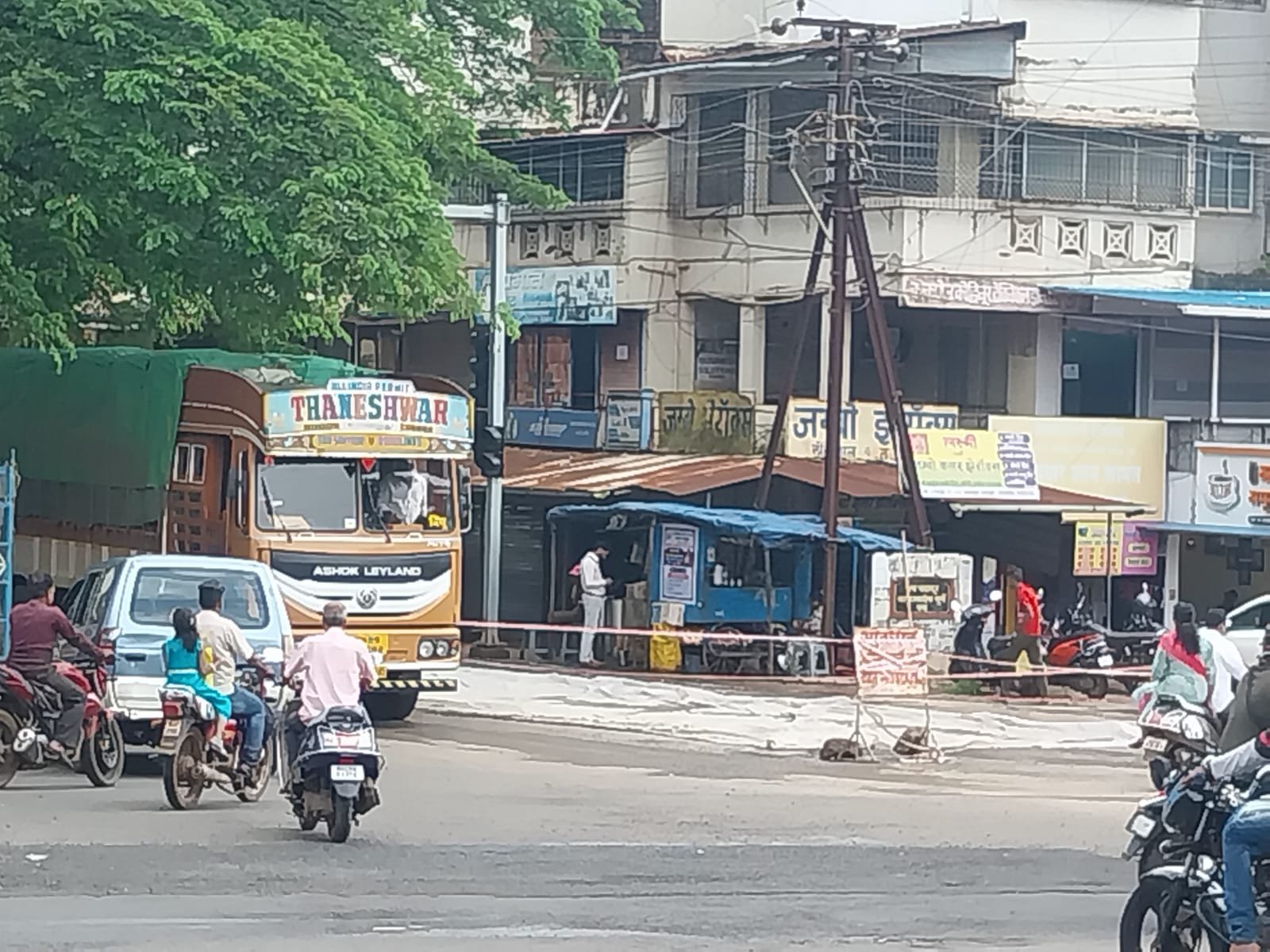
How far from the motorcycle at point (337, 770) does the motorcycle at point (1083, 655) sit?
14.6 m

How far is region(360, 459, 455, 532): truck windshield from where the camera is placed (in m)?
21.3

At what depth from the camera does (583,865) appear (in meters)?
12.8

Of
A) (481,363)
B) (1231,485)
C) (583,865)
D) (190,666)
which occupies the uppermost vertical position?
(481,363)

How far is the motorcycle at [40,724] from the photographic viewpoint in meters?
16.1

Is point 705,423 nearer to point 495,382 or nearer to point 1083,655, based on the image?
point 495,382

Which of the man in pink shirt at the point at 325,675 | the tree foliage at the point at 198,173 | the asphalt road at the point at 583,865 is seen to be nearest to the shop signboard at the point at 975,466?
the tree foliage at the point at 198,173

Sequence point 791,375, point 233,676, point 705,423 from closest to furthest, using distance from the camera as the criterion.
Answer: point 233,676 < point 791,375 < point 705,423

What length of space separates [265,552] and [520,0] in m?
9.27

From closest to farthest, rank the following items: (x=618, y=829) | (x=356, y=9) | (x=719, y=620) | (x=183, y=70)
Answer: (x=618, y=829) < (x=183, y=70) < (x=356, y=9) < (x=719, y=620)

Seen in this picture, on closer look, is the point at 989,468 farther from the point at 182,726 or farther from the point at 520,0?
the point at 182,726

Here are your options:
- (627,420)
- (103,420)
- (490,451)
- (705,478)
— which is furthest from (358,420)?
(627,420)

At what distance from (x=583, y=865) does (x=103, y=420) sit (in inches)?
479

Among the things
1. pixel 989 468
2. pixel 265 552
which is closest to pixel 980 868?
pixel 265 552

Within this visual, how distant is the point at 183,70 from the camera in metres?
19.3
